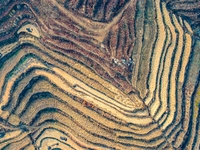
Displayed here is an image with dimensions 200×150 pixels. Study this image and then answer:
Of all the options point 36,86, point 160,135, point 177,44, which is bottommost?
point 160,135

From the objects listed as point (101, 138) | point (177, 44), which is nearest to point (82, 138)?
point (101, 138)

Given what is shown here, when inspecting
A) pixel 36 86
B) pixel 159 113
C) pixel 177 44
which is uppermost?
pixel 177 44

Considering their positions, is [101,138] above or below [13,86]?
below

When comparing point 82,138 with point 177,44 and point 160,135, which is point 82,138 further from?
point 177,44

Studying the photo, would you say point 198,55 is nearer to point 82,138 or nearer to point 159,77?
point 159,77

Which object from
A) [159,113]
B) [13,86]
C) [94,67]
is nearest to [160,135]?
[159,113]

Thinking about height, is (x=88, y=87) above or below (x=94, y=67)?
Answer: below
